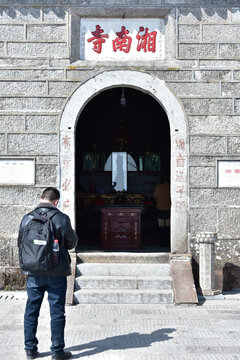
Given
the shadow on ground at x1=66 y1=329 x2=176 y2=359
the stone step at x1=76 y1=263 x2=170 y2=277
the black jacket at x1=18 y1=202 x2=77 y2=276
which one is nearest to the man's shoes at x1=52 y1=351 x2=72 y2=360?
the shadow on ground at x1=66 y1=329 x2=176 y2=359

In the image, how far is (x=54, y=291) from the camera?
523cm

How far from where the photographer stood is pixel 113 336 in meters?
6.10

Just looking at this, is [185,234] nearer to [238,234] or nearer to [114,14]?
[238,234]

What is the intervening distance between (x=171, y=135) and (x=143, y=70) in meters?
1.29

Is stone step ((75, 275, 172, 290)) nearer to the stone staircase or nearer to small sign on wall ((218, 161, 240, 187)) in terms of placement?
the stone staircase

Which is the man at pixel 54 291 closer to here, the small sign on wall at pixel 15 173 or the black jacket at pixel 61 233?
the black jacket at pixel 61 233

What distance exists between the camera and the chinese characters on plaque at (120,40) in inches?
354

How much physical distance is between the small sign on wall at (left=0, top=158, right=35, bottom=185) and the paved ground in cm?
203

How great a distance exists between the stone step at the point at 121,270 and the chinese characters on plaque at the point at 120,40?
3.78 metres

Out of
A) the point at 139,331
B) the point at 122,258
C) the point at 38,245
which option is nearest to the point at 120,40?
the point at 122,258

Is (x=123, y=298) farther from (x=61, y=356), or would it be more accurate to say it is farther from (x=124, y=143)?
(x=124, y=143)

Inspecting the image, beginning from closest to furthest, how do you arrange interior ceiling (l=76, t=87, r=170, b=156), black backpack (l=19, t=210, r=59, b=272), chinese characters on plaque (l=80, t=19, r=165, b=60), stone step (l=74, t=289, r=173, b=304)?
black backpack (l=19, t=210, r=59, b=272)
stone step (l=74, t=289, r=173, b=304)
chinese characters on plaque (l=80, t=19, r=165, b=60)
interior ceiling (l=76, t=87, r=170, b=156)

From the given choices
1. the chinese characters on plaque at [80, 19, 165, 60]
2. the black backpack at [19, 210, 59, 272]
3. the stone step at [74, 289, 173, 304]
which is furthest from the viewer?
the chinese characters on plaque at [80, 19, 165, 60]

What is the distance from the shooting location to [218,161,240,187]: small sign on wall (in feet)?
28.6
